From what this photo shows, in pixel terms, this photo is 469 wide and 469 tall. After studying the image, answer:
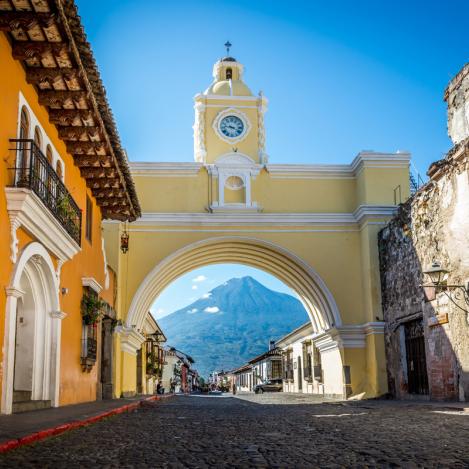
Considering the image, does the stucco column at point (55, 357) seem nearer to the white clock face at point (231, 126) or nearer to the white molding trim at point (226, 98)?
the white clock face at point (231, 126)

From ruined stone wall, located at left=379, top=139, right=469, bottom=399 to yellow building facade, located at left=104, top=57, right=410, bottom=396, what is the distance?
6.43 ft

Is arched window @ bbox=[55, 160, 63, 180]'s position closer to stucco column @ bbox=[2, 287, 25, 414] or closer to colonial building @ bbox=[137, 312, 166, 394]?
stucco column @ bbox=[2, 287, 25, 414]

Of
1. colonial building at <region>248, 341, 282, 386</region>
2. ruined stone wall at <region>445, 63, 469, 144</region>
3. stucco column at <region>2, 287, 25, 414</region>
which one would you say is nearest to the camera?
stucco column at <region>2, 287, 25, 414</region>

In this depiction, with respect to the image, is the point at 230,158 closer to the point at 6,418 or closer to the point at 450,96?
the point at 450,96

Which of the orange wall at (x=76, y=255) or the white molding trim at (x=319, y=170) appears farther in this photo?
the white molding trim at (x=319, y=170)

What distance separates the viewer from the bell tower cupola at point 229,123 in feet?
75.8

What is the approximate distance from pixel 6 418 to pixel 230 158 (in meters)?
15.5

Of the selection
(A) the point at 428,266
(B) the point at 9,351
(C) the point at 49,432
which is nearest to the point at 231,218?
(A) the point at 428,266

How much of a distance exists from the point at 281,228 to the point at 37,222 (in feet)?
43.4

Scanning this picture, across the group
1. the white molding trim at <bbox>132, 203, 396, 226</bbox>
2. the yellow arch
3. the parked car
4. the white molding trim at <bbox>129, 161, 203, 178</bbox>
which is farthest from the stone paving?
the parked car

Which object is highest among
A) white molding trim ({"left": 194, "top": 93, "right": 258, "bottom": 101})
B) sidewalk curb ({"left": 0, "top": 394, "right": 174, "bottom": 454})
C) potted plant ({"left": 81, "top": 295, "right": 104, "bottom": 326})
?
white molding trim ({"left": 194, "top": 93, "right": 258, "bottom": 101})

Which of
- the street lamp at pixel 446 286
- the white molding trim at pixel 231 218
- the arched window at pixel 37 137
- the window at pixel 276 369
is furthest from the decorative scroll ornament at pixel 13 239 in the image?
the window at pixel 276 369

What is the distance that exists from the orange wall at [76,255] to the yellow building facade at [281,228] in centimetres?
371

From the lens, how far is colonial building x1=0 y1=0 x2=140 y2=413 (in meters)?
8.52
